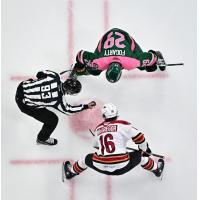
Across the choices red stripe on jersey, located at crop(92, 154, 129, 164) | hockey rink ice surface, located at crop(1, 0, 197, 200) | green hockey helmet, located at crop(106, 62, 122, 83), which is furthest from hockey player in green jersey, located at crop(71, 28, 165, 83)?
red stripe on jersey, located at crop(92, 154, 129, 164)

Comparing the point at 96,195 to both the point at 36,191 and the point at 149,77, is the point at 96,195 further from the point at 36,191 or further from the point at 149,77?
the point at 149,77

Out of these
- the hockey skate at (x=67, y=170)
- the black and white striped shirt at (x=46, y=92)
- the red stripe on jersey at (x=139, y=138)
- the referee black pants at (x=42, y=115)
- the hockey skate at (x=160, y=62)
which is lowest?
Result: the hockey skate at (x=67, y=170)

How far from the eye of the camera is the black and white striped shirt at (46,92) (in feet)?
10.8

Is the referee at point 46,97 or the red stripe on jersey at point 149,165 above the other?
the referee at point 46,97

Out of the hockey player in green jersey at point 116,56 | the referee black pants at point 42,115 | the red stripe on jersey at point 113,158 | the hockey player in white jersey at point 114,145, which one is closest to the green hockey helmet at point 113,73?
the hockey player in green jersey at point 116,56

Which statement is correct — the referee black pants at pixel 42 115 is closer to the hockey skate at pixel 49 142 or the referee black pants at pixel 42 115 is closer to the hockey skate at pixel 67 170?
the hockey skate at pixel 49 142

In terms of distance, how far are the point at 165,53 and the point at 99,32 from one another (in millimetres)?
658

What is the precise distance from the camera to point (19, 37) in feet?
12.7

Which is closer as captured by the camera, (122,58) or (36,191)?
(122,58)

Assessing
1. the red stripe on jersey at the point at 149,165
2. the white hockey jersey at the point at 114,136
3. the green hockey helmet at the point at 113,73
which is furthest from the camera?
the red stripe on jersey at the point at 149,165

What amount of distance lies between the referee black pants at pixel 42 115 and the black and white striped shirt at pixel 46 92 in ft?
0.30

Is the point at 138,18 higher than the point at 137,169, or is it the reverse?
the point at 138,18

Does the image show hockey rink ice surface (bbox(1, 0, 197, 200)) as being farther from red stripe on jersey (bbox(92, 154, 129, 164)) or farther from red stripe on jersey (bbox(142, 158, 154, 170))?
red stripe on jersey (bbox(92, 154, 129, 164))
